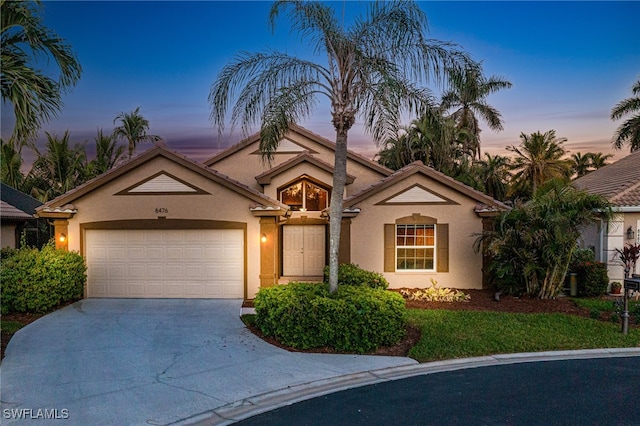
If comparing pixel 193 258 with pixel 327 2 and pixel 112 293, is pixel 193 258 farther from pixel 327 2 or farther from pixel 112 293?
pixel 327 2

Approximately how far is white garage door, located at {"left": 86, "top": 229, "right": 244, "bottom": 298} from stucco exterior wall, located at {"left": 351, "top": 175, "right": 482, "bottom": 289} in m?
4.02

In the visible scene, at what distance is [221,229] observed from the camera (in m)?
12.9

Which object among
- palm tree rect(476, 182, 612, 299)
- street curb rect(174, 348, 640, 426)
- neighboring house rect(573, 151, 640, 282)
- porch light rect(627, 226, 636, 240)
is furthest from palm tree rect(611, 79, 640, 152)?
street curb rect(174, 348, 640, 426)

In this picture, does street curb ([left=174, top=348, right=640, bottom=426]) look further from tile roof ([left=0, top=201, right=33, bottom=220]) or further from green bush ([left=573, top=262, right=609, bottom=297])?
tile roof ([left=0, top=201, right=33, bottom=220])

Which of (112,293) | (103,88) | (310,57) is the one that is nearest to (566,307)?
(310,57)

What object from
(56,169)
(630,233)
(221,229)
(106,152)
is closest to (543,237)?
(630,233)

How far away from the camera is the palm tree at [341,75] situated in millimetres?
8711

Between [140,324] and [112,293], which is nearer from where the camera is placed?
[140,324]

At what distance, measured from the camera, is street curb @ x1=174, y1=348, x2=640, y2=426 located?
5480mm

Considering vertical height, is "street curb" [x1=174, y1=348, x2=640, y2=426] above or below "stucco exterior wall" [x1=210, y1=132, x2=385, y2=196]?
below

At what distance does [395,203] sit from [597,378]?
807 cm

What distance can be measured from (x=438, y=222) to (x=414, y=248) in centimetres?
115

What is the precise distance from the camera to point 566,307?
36.7ft

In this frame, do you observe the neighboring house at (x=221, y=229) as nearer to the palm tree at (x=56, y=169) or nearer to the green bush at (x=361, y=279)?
the green bush at (x=361, y=279)
